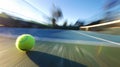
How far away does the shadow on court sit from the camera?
5.48m

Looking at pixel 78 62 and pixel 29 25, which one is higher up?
pixel 78 62

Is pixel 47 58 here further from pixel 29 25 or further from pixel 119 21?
pixel 29 25

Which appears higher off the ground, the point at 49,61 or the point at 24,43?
the point at 24,43

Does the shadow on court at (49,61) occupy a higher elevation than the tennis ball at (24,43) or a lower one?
lower

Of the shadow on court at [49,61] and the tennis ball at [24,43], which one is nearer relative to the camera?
the shadow on court at [49,61]

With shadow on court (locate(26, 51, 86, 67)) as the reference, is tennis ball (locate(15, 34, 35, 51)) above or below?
above

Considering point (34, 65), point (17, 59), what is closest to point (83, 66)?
point (34, 65)

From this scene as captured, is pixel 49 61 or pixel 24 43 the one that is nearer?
pixel 49 61

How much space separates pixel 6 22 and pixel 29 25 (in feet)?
15.5

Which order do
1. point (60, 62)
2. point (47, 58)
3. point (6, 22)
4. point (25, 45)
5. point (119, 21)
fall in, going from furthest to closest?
1. point (6, 22)
2. point (119, 21)
3. point (25, 45)
4. point (47, 58)
5. point (60, 62)

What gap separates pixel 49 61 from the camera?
5859 mm

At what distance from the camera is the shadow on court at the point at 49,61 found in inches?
216

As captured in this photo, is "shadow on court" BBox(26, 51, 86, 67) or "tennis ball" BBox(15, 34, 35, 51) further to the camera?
"tennis ball" BBox(15, 34, 35, 51)

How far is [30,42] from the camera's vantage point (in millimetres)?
7027
